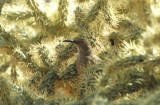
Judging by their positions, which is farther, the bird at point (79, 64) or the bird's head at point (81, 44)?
the bird's head at point (81, 44)

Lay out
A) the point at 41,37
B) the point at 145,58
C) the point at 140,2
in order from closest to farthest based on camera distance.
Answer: the point at 145,58, the point at 140,2, the point at 41,37

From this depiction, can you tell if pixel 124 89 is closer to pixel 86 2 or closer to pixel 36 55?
pixel 36 55

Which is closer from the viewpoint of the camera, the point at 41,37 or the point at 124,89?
the point at 124,89

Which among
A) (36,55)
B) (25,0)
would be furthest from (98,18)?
(25,0)

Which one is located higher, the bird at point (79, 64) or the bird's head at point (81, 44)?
the bird's head at point (81, 44)

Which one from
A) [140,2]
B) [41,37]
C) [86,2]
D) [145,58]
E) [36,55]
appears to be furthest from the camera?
[41,37]

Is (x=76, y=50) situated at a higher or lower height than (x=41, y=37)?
lower

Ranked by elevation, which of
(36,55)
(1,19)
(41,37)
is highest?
(1,19)

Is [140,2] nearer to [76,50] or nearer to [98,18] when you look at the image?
[98,18]

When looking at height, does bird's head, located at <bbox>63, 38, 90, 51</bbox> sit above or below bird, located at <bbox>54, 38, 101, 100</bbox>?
above

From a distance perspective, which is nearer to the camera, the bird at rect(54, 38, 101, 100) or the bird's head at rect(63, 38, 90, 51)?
the bird at rect(54, 38, 101, 100)

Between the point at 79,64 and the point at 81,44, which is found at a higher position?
the point at 81,44
